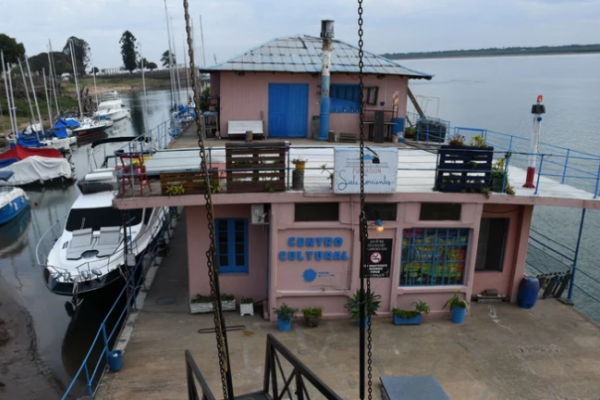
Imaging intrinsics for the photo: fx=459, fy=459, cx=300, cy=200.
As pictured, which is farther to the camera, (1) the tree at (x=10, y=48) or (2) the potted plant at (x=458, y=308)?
(1) the tree at (x=10, y=48)

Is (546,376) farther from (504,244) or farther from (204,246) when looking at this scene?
(204,246)

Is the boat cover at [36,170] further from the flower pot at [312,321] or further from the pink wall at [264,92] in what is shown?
the flower pot at [312,321]

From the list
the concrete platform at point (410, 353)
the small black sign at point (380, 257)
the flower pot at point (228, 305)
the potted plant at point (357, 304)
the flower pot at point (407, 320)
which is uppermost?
the small black sign at point (380, 257)

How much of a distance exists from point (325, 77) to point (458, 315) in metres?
9.65

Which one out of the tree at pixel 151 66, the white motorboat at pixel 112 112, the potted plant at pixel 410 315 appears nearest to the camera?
the potted plant at pixel 410 315

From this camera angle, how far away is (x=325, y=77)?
56.4 ft

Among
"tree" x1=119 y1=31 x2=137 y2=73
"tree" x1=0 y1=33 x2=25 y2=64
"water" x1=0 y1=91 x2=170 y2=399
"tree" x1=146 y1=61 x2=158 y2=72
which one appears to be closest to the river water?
"water" x1=0 y1=91 x2=170 y2=399

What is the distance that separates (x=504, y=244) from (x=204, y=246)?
870cm

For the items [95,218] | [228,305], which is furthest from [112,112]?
[228,305]

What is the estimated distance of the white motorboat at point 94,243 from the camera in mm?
15219

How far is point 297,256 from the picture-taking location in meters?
12.2

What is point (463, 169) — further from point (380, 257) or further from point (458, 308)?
point (458, 308)

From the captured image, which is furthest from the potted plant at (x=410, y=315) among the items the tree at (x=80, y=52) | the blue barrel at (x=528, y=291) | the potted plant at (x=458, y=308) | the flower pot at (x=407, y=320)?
the tree at (x=80, y=52)

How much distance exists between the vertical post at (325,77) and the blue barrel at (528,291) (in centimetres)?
890
